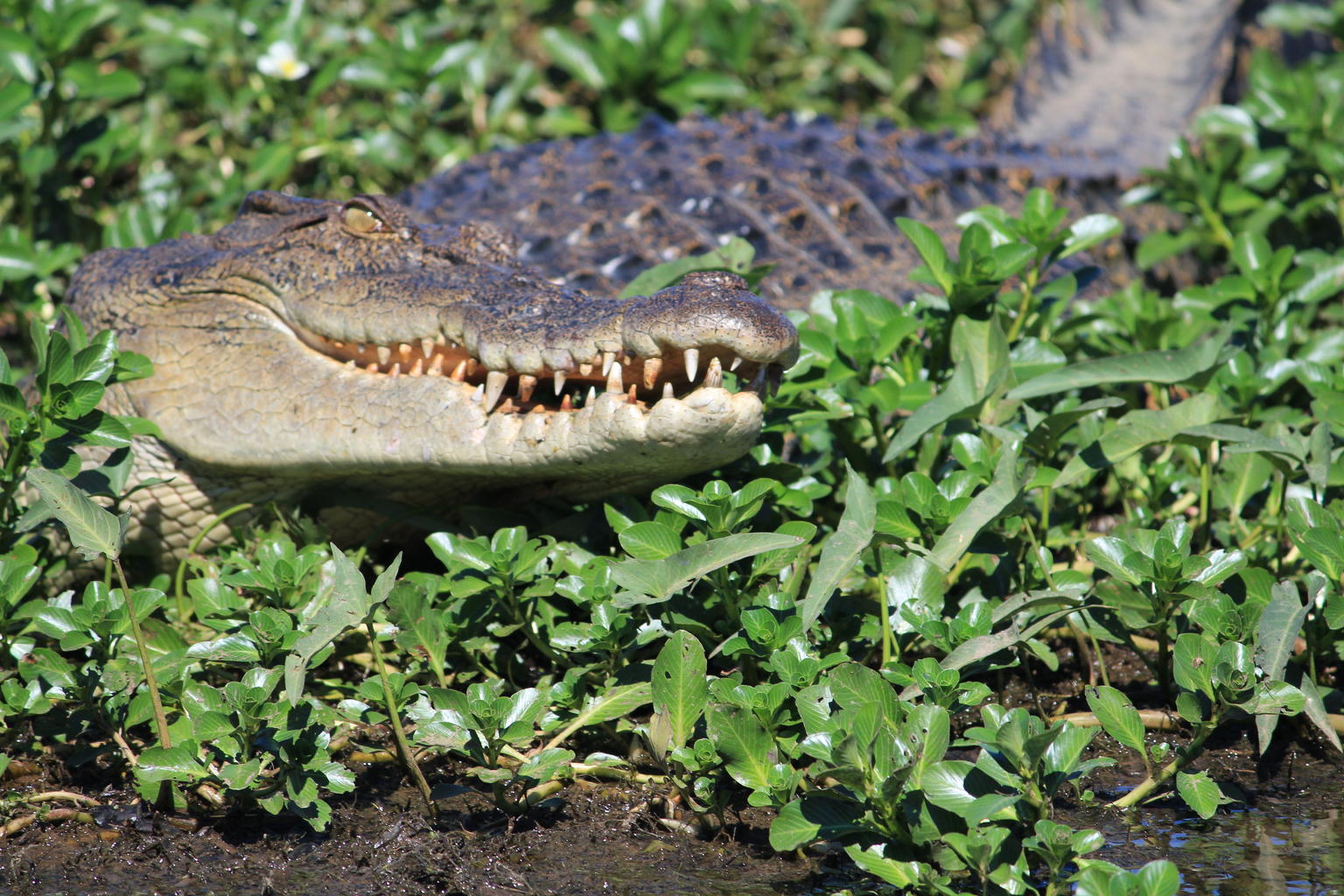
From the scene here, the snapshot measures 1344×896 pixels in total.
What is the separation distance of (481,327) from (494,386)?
13 cm

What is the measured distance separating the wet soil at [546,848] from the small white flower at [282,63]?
139 inches

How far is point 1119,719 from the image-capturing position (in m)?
2.14

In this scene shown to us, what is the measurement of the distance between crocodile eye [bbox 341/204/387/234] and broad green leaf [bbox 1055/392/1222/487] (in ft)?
5.64

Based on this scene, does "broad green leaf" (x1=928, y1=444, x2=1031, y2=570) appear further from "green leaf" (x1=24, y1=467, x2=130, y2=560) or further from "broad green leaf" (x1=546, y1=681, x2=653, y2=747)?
"green leaf" (x1=24, y1=467, x2=130, y2=560)

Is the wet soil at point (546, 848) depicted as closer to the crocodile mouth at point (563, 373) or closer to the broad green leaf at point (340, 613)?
the broad green leaf at point (340, 613)

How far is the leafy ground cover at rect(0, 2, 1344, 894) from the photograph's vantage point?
84.1 inches

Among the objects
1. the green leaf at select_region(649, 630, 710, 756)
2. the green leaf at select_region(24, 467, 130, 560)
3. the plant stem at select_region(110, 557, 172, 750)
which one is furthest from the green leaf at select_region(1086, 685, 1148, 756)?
the green leaf at select_region(24, 467, 130, 560)

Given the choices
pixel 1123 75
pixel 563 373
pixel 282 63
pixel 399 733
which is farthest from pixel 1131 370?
pixel 1123 75

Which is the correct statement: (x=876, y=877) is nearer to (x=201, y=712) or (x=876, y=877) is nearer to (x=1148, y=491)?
(x=201, y=712)

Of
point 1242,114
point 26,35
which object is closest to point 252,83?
point 26,35

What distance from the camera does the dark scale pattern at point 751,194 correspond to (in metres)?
4.24

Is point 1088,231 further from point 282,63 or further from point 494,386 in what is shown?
point 282,63

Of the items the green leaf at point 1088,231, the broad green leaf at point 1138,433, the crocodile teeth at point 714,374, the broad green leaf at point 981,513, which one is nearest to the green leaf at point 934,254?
the green leaf at point 1088,231

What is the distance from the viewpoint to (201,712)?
7.55 feet
